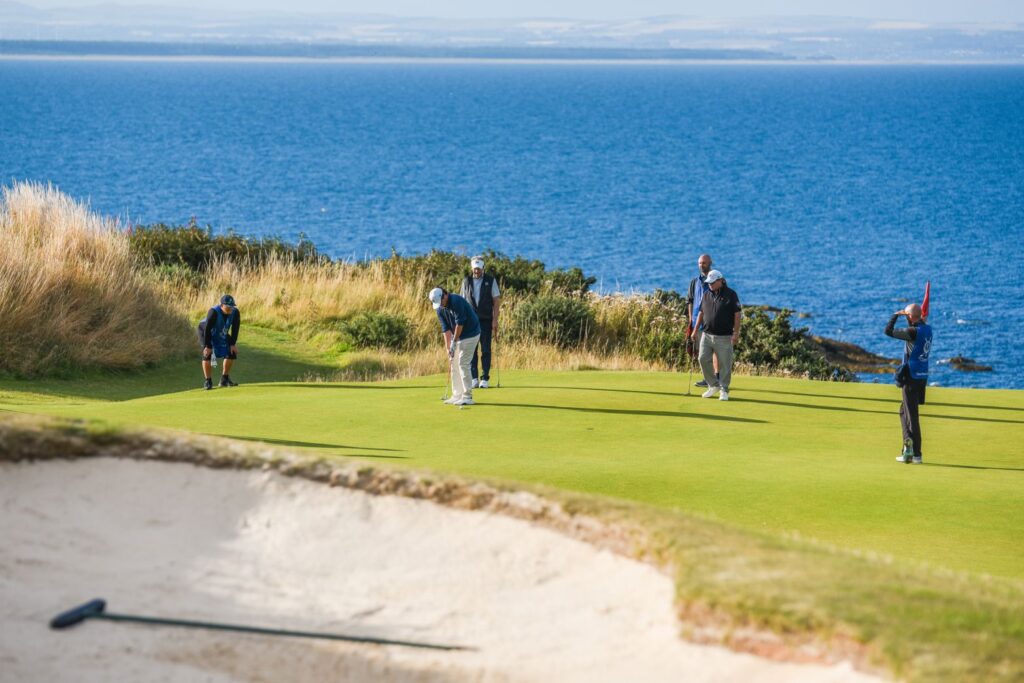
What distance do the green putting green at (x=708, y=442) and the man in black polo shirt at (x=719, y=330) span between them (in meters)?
0.51

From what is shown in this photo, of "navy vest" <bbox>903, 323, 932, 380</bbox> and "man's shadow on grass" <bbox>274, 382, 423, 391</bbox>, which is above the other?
"navy vest" <bbox>903, 323, 932, 380</bbox>

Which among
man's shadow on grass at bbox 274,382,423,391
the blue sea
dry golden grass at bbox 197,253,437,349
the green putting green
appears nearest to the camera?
the green putting green

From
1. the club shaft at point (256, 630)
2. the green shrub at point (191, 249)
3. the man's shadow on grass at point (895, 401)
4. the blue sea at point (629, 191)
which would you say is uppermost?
the blue sea at point (629, 191)

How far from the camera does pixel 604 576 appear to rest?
857 centimetres

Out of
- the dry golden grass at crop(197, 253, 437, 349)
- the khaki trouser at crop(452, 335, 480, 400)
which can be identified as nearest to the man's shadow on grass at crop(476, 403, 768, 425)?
the khaki trouser at crop(452, 335, 480, 400)

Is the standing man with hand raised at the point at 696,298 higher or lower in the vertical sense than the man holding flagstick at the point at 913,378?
higher

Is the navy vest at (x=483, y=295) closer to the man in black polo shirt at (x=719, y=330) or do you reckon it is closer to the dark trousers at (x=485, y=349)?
the dark trousers at (x=485, y=349)

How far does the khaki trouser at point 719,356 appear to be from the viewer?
18750mm

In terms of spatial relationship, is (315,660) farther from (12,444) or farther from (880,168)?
(880,168)

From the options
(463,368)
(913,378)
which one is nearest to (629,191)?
(463,368)

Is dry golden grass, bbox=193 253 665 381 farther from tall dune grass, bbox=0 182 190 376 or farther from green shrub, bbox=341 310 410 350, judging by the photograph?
tall dune grass, bbox=0 182 190 376

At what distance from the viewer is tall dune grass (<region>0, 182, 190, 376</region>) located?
25.0 metres

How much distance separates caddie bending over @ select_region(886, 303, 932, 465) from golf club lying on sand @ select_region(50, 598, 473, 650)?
862 cm

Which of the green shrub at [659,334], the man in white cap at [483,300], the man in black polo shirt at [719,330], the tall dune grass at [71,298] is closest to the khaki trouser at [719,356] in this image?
the man in black polo shirt at [719,330]
